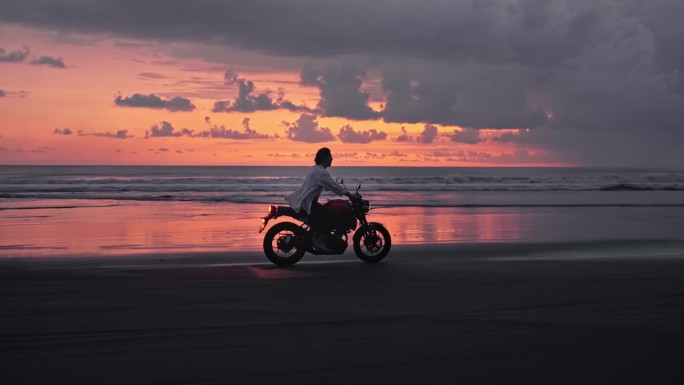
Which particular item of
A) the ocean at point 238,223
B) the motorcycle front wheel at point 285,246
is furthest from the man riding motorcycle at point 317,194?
the ocean at point 238,223

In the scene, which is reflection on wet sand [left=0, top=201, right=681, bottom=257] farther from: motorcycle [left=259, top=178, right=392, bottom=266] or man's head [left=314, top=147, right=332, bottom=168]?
man's head [left=314, top=147, right=332, bottom=168]

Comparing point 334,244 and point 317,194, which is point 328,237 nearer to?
point 334,244

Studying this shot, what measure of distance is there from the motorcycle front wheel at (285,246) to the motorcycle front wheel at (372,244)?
972mm

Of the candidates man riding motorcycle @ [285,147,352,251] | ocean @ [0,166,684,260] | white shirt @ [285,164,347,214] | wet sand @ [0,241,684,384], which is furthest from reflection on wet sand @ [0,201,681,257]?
wet sand @ [0,241,684,384]

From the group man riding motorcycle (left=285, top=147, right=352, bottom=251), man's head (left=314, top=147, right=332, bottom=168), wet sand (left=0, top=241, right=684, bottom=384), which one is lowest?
wet sand (left=0, top=241, right=684, bottom=384)

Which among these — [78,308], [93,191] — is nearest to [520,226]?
[78,308]

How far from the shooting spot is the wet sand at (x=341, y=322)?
5465 millimetres

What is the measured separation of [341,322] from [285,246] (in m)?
4.55

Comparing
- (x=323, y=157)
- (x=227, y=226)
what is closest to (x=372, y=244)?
(x=323, y=157)

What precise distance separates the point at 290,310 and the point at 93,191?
33.5m

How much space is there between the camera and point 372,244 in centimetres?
1217

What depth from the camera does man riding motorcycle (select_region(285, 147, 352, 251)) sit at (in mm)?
11359

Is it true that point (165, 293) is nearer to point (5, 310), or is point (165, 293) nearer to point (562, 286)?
point (5, 310)

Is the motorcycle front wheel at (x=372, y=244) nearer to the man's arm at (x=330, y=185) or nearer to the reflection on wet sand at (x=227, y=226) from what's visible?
the man's arm at (x=330, y=185)
